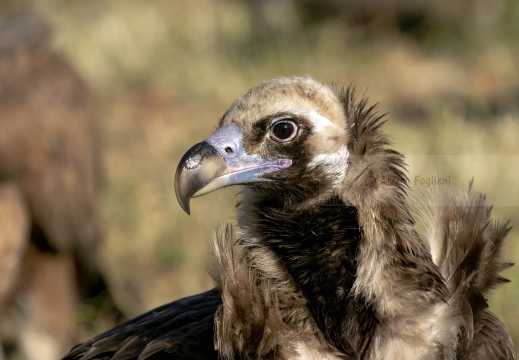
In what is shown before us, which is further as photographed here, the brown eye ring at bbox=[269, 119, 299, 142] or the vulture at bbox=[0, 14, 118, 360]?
the vulture at bbox=[0, 14, 118, 360]

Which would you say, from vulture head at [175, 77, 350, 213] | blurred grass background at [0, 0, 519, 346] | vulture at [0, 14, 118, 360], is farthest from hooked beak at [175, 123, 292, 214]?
vulture at [0, 14, 118, 360]

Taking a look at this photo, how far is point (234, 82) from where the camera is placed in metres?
8.21

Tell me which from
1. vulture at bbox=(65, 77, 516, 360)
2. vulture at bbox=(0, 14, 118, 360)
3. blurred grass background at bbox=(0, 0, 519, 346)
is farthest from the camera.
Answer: blurred grass background at bbox=(0, 0, 519, 346)

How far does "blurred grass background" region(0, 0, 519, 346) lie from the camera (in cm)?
598

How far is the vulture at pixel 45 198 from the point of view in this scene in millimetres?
5258

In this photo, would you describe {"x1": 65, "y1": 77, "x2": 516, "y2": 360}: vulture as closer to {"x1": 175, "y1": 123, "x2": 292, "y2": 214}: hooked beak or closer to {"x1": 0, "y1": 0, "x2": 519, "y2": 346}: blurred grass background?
{"x1": 175, "y1": 123, "x2": 292, "y2": 214}: hooked beak

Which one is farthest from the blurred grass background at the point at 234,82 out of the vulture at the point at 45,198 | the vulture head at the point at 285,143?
the vulture head at the point at 285,143

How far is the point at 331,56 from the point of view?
8.83 m

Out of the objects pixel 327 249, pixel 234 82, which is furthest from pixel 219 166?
pixel 234 82

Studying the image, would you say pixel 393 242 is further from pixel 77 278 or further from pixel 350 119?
pixel 77 278

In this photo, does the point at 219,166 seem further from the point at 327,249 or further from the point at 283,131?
the point at 327,249

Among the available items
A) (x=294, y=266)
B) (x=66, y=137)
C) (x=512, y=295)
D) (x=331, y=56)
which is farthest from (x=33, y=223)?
(x=331, y=56)

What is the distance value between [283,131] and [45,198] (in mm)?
2956

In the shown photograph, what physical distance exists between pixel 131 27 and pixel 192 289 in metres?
4.30
